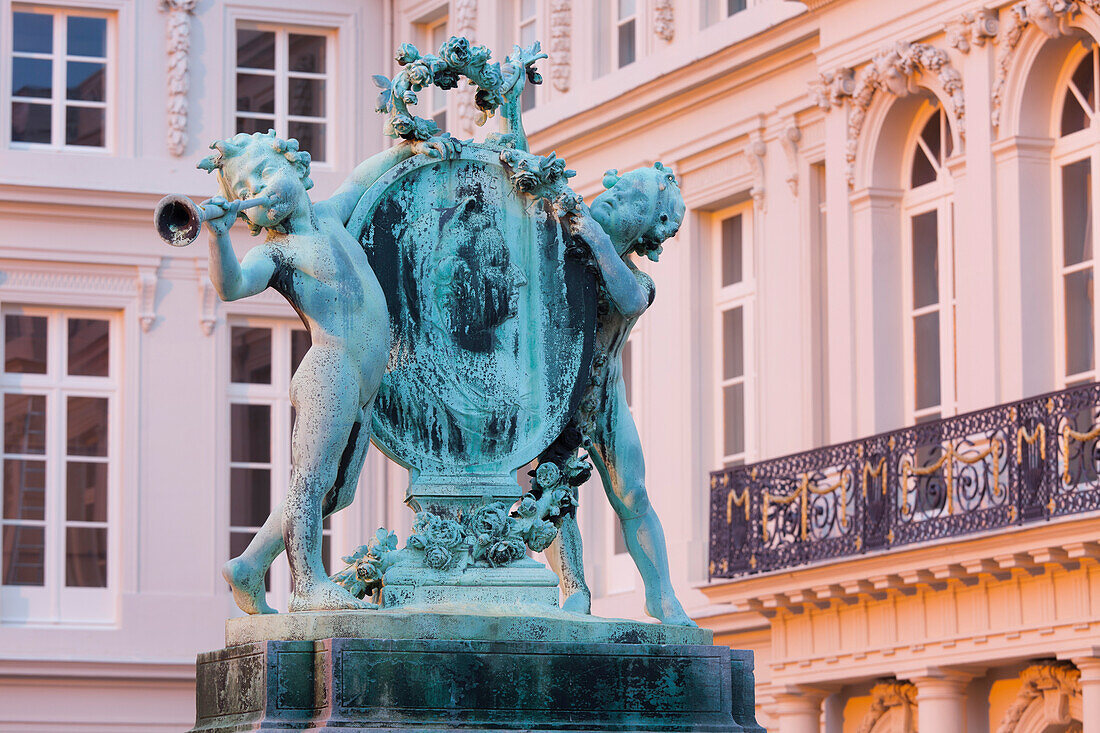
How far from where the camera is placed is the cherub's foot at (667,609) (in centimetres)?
786

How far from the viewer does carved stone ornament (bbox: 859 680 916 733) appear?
20500 mm

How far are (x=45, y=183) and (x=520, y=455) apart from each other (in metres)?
21.1

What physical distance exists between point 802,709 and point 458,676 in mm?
14562

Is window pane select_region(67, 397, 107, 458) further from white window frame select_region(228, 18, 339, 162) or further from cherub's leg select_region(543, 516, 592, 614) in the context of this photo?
cherub's leg select_region(543, 516, 592, 614)

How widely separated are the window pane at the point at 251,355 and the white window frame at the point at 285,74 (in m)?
2.02

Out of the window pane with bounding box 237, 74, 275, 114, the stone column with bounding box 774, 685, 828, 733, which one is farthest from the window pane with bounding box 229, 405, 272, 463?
the stone column with bounding box 774, 685, 828, 733

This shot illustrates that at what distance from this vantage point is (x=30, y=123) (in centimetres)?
2831

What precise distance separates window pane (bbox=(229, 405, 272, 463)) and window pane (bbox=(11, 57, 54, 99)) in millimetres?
3938

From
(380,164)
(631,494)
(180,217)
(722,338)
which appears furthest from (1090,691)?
(180,217)

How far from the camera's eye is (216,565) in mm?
28031

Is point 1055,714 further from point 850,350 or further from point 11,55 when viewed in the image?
point 11,55

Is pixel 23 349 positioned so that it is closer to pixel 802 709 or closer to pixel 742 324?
pixel 742 324

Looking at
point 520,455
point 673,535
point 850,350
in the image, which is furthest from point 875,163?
point 520,455

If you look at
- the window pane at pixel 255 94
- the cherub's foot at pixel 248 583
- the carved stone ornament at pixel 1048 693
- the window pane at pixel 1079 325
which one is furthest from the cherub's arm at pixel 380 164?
the window pane at pixel 255 94
